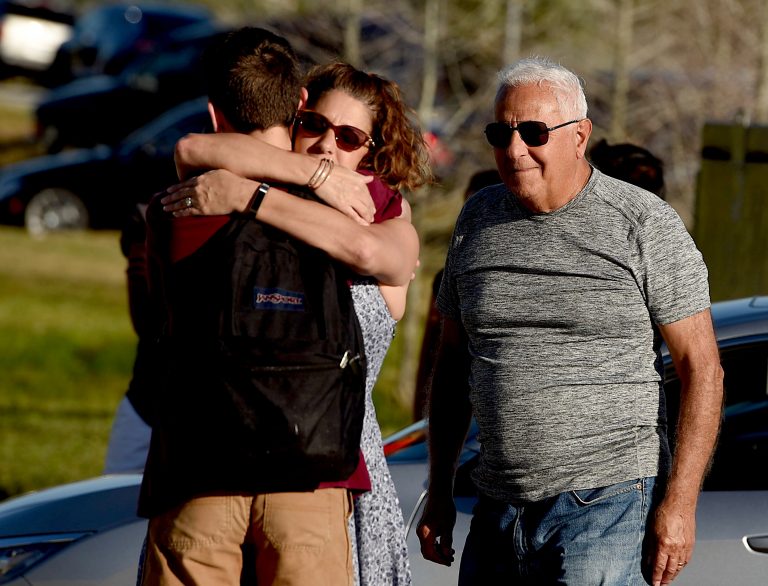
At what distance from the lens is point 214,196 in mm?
2688

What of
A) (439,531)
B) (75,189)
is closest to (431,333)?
(439,531)

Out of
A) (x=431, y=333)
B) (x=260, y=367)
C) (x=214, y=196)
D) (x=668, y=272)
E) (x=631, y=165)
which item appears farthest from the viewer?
(x=431, y=333)

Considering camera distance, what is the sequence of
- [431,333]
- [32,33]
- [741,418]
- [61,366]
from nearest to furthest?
[741,418], [431,333], [61,366], [32,33]

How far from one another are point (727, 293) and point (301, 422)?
15.2 feet

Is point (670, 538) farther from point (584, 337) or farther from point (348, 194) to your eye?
point (348, 194)

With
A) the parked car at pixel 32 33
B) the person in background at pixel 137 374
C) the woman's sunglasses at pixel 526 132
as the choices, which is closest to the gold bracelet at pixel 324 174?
the woman's sunglasses at pixel 526 132

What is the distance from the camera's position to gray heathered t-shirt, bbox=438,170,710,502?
284 centimetres

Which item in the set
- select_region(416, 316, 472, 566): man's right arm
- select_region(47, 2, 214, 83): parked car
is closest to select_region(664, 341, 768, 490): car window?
select_region(416, 316, 472, 566): man's right arm

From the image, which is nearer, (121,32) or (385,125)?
(385,125)

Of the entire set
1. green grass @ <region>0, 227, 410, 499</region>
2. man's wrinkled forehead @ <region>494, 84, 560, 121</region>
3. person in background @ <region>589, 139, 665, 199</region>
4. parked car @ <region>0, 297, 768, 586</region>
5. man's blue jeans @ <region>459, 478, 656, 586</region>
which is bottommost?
green grass @ <region>0, 227, 410, 499</region>

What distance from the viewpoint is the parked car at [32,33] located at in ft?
84.1

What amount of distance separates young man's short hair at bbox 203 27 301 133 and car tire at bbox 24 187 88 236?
46.4 ft

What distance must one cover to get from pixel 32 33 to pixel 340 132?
2421 cm

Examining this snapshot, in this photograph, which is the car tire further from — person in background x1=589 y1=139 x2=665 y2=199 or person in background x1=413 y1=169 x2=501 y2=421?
person in background x1=589 y1=139 x2=665 y2=199
